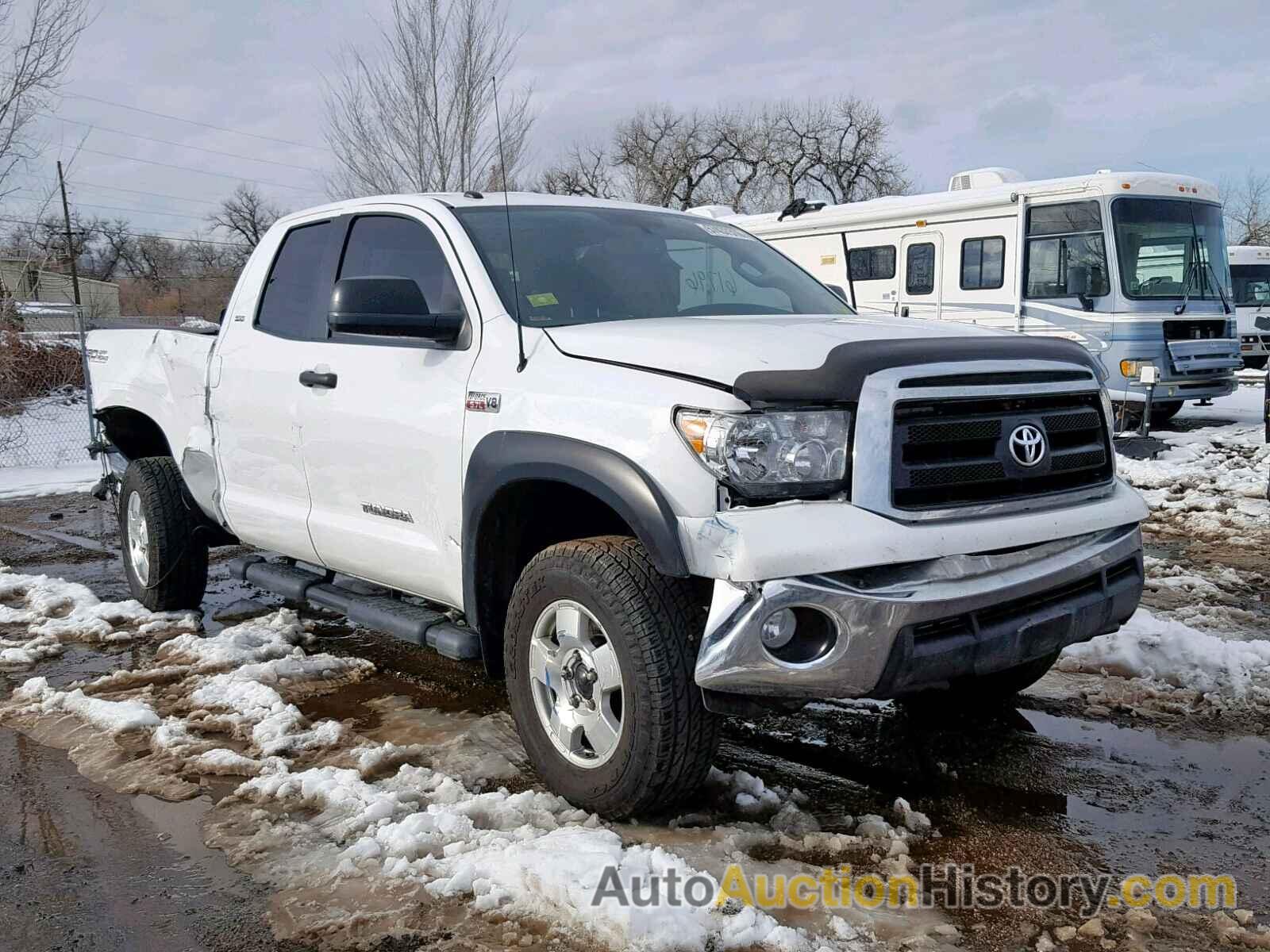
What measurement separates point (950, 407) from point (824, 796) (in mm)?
1323

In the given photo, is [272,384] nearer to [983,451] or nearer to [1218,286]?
[983,451]

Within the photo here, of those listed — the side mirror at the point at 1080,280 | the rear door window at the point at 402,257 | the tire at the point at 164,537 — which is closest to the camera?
the rear door window at the point at 402,257

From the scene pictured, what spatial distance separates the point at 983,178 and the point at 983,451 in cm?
1211

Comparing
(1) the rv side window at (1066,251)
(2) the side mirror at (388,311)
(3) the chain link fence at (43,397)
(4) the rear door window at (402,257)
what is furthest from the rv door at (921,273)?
(2) the side mirror at (388,311)

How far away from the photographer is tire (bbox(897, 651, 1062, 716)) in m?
3.96

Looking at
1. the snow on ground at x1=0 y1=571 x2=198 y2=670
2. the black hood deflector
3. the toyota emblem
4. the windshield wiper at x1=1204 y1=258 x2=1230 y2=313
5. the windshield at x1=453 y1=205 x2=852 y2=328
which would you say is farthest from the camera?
the windshield wiper at x1=1204 y1=258 x2=1230 y2=313

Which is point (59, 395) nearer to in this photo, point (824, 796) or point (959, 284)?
point (959, 284)

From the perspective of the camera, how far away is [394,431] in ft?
12.7

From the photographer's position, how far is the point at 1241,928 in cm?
252

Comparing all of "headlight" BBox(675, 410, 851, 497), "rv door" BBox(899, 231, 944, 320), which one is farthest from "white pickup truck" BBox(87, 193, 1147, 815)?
"rv door" BBox(899, 231, 944, 320)

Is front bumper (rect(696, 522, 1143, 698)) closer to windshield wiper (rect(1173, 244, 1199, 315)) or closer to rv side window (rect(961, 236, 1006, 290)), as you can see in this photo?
rv side window (rect(961, 236, 1006, 290))

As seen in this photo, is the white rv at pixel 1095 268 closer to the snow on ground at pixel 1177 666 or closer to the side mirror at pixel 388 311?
the snow on ground at pixel 1177 666

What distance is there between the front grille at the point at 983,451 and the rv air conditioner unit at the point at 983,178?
11.5m

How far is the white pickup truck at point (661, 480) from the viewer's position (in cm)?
276
